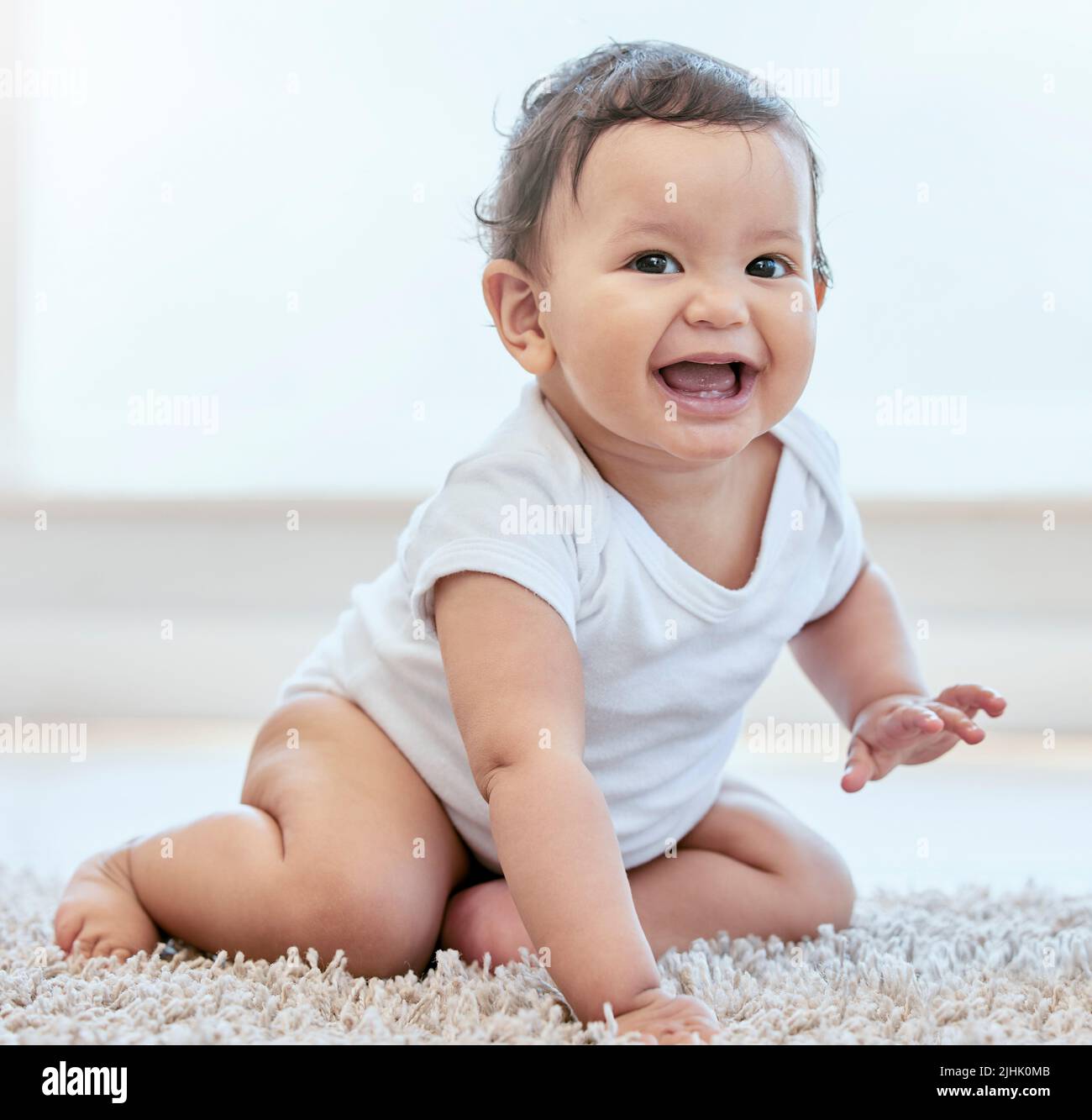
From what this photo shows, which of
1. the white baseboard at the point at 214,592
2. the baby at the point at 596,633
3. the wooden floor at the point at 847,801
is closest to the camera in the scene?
the baby at the point at 596,633

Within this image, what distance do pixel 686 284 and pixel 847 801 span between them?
0.90m

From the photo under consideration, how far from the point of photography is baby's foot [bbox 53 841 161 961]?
31.4 inches

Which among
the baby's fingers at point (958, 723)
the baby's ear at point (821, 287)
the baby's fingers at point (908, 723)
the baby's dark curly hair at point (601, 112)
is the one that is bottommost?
the baby's fingers at point (908, 723)

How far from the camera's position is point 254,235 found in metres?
1.90

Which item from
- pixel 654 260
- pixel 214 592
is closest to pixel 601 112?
pixel 654 260

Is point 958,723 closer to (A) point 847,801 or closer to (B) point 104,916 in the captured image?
(B) point 104,916

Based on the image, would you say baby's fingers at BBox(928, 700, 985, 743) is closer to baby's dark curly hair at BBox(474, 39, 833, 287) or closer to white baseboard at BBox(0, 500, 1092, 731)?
baby's dark curly hair at BBox(474, 39, 833, 287)

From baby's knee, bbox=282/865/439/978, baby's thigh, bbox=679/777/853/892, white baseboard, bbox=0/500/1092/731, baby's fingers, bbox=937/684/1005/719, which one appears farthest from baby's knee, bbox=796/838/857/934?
white baseboard, bbox=0/500/1092/731

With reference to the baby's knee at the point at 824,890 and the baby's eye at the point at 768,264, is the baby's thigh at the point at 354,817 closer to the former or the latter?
the baby's knee at the point at 824,890

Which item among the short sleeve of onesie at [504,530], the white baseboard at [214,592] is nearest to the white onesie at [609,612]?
the short sleeve of onesie at [504,530]

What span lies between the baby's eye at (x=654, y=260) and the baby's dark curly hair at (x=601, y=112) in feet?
0.19

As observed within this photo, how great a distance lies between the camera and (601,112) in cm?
79

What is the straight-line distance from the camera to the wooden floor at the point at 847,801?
1173 millimetres
